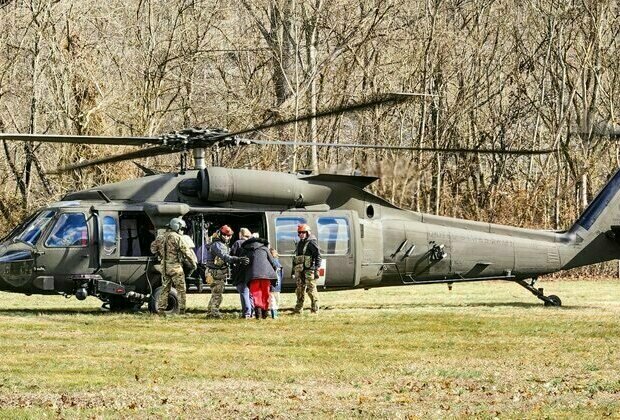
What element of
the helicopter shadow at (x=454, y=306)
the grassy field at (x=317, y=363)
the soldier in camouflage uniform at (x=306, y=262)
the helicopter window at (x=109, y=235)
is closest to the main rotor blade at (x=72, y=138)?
the helicopter window at (x=109, y=235)

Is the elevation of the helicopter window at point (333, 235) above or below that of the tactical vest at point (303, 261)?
above

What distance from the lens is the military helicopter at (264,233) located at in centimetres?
2178

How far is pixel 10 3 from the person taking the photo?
41250 millimetres

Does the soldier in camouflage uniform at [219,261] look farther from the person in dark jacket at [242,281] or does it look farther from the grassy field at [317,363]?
the grassy field at [317,363]

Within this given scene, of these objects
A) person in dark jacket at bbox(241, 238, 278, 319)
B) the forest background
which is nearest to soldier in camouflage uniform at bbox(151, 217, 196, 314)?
person in dark jacket at bbox(241, 238, 278, 319)

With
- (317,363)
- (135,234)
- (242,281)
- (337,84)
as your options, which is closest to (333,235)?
(242,281)

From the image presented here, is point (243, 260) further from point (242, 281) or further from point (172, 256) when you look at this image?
point (172, 256)

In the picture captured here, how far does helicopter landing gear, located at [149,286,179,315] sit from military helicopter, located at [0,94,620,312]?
0.06ft

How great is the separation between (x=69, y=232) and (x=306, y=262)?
405 centimetres

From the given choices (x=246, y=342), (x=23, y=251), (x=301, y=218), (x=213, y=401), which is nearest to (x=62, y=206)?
(x=23, y=251)

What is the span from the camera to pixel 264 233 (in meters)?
23.1

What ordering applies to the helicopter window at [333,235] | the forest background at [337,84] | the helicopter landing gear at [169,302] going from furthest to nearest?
1. the forest background at [337,84]
2. the helicopter window at [333,235]
3. the helicopter landing gear at [169,302]

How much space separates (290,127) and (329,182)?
21885mm

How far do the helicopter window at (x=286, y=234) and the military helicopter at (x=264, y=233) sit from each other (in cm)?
2
